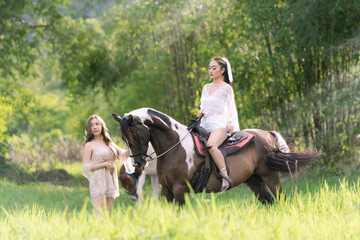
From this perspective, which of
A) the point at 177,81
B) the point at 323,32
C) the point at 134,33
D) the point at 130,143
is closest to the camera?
A: the point at 130,143

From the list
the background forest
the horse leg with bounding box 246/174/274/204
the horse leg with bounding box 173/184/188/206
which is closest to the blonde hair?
the horse leg with bounding box 173/184/188/206

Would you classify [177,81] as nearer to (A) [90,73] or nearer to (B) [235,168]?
(A) [90,73]

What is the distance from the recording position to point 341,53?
11.1 m

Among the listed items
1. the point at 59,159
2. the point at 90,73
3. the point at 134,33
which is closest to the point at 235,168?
the point at 134,33

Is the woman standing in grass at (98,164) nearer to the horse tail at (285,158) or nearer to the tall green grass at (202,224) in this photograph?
the tall green grass at (202,224)

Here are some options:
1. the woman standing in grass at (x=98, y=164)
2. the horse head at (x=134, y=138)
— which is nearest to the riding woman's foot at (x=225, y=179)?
the horse head at (x=134, y=138)

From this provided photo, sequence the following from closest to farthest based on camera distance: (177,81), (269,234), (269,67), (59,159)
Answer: (269,234)
(269,67)
(177,81)
(59,159)

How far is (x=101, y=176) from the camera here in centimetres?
590

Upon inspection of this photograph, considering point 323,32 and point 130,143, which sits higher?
point 323,32

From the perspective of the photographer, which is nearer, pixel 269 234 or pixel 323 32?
pixel 269 234

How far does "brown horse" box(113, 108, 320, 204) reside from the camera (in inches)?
210

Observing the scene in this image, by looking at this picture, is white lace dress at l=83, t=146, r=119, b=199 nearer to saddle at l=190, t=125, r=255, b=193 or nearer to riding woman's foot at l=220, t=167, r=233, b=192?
saddle at l=190, t=125, r=255, b=193

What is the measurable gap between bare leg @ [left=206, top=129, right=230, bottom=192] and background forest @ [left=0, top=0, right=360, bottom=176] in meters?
2.30

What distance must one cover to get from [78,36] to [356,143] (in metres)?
9.95
